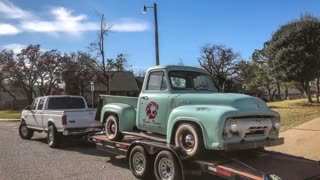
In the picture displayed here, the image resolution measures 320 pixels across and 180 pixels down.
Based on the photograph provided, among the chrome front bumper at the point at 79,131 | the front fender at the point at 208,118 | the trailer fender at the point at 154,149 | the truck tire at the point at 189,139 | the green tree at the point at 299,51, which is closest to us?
the front fender at the point at 208,118

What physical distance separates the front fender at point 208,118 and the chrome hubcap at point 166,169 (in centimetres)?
77

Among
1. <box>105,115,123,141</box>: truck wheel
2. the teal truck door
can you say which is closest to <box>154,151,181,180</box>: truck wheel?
the teal truck door

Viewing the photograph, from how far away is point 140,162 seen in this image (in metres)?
9.55

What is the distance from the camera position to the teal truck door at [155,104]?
9.27 m

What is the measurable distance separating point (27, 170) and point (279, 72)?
58.2ft

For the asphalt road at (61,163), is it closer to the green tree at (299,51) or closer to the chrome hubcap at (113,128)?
the chrome hubcap at (113,128)

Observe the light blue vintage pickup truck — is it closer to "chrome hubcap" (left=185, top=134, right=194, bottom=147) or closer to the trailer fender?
"chrome hubcap" (left=185, top=134, right=194, bottom=147)

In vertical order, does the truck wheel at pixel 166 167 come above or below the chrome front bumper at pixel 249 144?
below

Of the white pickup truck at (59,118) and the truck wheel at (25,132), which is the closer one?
the white pickup truck at (59,118)

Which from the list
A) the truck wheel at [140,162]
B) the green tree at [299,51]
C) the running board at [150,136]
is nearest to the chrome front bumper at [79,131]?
the running board at [150,136]

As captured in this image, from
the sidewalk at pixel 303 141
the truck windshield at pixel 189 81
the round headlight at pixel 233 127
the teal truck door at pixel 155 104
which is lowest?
the sidewalk at pixel 303 141

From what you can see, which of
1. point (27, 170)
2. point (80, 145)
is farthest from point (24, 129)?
point (27, 170)

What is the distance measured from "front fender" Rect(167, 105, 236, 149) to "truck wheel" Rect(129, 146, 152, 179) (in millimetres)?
1204

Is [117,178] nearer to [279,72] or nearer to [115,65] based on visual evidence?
[279,72]
